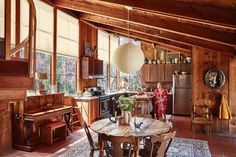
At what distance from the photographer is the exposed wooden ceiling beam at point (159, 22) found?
13.6 ft

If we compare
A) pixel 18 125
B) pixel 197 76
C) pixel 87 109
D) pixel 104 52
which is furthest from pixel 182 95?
pixel 18 125

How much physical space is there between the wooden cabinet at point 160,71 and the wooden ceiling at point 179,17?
12.2 feet

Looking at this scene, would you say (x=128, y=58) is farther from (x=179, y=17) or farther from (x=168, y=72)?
(x=168, y=72)

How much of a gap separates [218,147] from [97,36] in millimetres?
5859

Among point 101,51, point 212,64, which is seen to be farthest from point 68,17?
point 212,64

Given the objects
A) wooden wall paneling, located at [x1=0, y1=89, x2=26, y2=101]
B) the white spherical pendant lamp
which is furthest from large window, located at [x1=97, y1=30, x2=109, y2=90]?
wooden wall paneling, located at [x1=0, y1=89, x2=26, y2=101]

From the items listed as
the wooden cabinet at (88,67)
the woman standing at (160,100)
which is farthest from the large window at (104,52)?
the woman standing at (160,100)

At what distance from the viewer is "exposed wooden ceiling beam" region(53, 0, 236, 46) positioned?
414cm

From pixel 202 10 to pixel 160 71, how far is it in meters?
6.92

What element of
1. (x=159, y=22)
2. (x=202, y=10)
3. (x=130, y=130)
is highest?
(x=159, y=22)

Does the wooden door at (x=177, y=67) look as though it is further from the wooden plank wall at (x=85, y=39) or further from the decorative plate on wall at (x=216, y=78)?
the wooden plank wall at (x=85, y=39)

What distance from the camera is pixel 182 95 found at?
859 centimetres

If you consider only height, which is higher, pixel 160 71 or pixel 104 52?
pixel 104 52

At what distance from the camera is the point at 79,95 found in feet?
22.2
